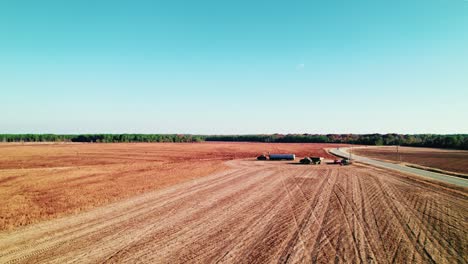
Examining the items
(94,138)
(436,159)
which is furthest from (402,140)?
(94,138)

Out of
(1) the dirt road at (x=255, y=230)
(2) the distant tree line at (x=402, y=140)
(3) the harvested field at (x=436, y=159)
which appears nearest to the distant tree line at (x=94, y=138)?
(2) the distant tree line at (x=402, y=140)

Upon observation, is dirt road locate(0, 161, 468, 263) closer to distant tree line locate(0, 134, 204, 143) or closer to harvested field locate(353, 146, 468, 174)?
harvested field locate(353, 146, 468, 174)

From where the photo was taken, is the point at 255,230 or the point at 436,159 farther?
the point at 436,159

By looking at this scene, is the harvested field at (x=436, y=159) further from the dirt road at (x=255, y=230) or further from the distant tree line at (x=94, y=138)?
the distant tree line at (x=94, y=138)

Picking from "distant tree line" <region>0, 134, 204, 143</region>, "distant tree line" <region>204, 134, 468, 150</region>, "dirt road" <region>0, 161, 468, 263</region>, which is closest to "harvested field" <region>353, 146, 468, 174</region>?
"dirt road" <region>0, 161, 468, 263</region>

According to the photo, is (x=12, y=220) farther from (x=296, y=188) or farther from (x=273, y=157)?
(x=273, y=157)

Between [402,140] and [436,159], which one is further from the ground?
[402,140]

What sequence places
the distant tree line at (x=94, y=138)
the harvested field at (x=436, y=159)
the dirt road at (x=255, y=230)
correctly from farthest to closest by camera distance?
the distant tree line at (x=94, y=138)
the harvested field at (x=436, y=159)
the dirt road at (x=255, y=230)

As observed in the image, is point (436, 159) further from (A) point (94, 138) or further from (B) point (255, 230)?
(A) point (94, 138)

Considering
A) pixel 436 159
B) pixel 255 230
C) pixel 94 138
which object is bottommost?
pixel 255 230
